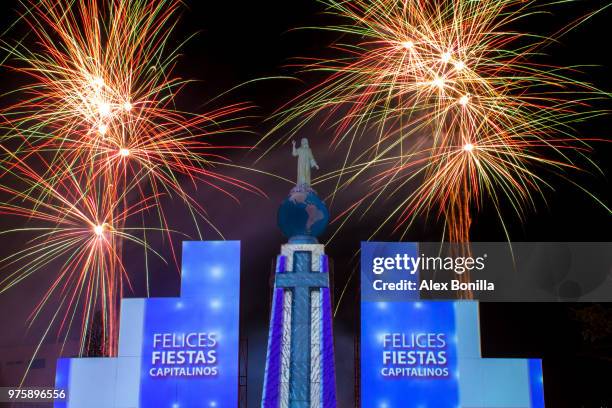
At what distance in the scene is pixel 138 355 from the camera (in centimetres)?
2306

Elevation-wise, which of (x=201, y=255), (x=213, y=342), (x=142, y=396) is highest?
(x=201, y=255)

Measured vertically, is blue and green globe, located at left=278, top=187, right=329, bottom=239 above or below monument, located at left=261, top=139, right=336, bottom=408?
above

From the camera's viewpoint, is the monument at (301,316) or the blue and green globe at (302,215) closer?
the monument at (301,316)

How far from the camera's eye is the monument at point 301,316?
22578 mm

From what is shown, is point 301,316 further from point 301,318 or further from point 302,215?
point 302,215

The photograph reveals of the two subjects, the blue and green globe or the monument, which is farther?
the blue and green globe

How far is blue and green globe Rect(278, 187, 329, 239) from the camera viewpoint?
2384 cm

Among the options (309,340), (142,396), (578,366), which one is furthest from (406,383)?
(578,366)

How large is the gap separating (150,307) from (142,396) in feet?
8.77

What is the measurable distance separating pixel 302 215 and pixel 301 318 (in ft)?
10.5

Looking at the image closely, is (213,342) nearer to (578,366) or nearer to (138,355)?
(138,355)

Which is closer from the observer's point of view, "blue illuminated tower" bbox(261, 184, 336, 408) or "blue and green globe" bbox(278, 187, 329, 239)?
"blue illuminated tower" bbox(261, 184, 336, 408)

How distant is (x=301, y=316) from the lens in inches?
918

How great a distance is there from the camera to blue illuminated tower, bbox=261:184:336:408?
2258 cm
